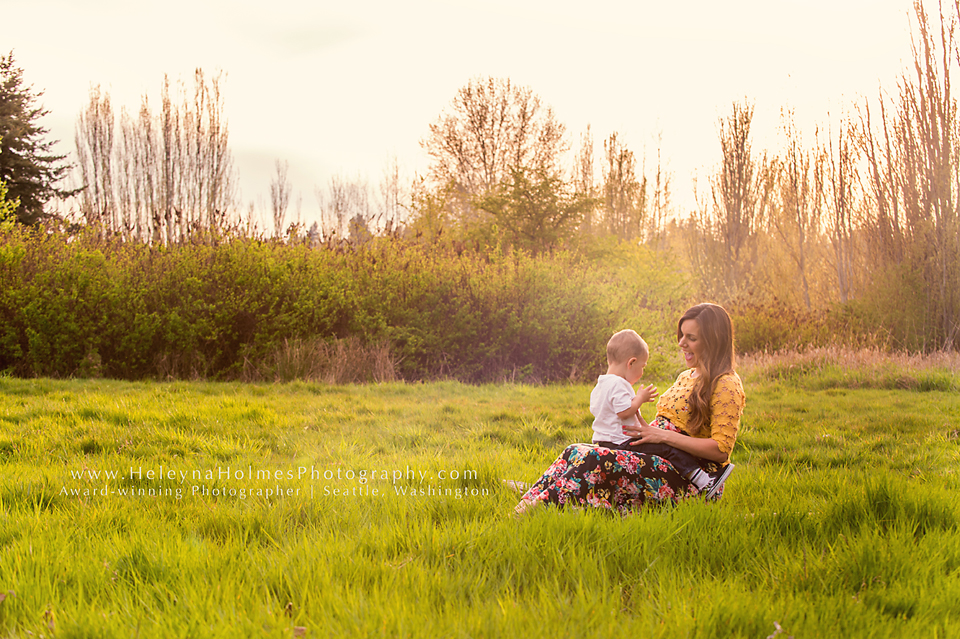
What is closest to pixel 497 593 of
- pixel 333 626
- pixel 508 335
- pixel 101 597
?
pixel 333 626

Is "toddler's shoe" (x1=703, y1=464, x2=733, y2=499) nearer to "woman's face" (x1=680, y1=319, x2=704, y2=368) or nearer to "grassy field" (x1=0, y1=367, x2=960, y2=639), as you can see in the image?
"grassy field" (x1=0, y1=367, x2=960, y2=639)

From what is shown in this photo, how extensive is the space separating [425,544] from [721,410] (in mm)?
1741

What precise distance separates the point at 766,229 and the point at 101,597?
87.6ft

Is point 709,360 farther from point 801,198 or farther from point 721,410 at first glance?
point 801,198

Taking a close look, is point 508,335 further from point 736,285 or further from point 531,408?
point 736,285

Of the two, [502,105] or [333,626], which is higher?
[502,105]

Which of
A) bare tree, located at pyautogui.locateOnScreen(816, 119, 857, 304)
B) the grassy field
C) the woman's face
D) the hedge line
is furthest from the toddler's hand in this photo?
bare tree, located at pyautogui.locateOnScreen(816, 119, 857, 304)

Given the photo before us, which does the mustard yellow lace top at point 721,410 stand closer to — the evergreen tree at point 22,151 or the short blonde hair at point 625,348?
the short blonde hair at point 625,348

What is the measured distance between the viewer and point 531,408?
23.4ft

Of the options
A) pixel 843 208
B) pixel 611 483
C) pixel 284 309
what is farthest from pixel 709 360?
pixel 843 208

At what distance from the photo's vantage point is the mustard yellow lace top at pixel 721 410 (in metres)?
3.08

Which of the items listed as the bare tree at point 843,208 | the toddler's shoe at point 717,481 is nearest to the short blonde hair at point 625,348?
the toddler's shoe at point 717,481

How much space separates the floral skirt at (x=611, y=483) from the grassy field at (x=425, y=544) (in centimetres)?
18

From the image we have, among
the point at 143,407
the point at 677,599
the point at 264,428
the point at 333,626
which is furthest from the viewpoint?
the point at 143,407
